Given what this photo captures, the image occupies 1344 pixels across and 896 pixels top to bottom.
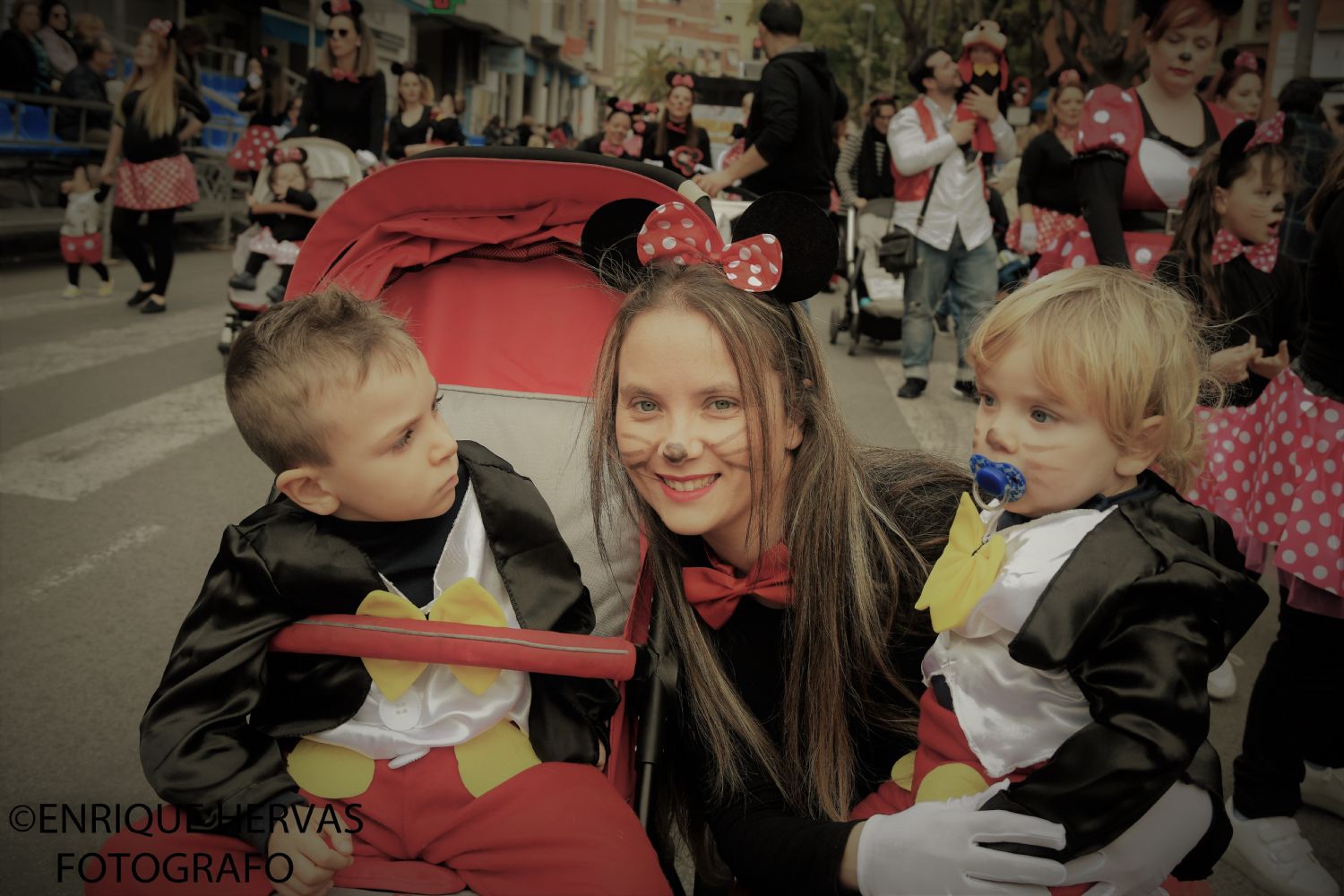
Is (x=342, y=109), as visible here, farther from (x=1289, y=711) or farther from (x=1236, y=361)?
(x=1289, y=711)

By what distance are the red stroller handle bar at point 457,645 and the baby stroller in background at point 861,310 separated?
22.6ft

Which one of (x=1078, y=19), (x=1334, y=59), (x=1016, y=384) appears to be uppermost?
(x=1078, y=19)

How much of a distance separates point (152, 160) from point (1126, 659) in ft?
29.3

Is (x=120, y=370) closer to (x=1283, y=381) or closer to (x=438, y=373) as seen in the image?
(x=438, y=373)

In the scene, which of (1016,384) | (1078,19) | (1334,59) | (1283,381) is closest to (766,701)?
(1016,384)

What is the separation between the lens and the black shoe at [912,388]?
712 centimetres

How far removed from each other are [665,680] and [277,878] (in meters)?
0.73

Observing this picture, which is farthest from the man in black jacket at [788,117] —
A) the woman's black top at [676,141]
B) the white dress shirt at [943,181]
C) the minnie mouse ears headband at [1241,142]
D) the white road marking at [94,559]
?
the white road marking at [94,559]

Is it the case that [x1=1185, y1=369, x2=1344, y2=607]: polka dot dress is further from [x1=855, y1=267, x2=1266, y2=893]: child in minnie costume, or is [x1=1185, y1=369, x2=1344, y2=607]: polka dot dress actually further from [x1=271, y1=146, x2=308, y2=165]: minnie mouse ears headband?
[x1=271, y1=146, x2=308, y2=165]: minnie mouse ears headband

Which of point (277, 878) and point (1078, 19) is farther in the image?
point (1078, 19)

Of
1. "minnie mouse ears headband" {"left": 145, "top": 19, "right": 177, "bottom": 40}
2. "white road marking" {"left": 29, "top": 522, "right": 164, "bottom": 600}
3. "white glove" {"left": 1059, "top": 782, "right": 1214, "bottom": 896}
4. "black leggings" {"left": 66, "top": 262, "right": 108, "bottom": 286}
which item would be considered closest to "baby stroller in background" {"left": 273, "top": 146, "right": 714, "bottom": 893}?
"white glove" {"left": 1059, "top": 782, "right": 1214, "bottom": 896}

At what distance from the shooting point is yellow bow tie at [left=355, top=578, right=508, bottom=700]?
1.84m

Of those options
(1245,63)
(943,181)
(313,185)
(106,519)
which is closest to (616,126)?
(313,185)

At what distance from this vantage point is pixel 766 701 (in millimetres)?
2072
